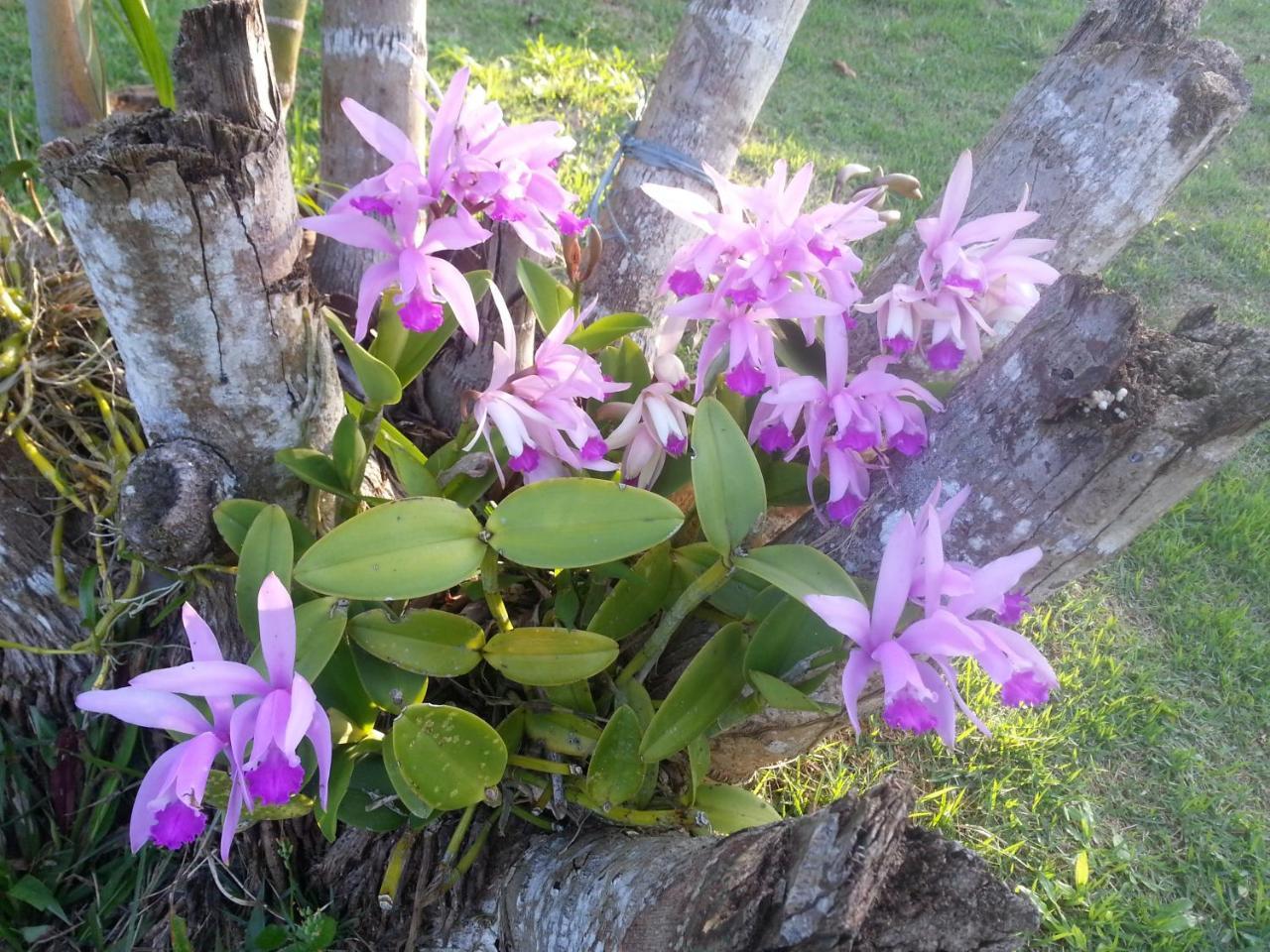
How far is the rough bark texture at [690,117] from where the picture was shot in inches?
58.4

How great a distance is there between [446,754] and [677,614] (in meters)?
0.29

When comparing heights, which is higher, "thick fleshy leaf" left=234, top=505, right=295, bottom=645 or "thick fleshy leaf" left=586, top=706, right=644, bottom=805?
"thick fleshy leaf" left=234, top=505, right=295, bottom=645

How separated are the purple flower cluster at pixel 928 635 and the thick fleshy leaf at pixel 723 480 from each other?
0.16 meters

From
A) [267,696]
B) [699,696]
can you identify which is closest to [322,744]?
[267,696]

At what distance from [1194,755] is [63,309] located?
215cm

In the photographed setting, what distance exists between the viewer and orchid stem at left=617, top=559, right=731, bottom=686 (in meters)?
0.97

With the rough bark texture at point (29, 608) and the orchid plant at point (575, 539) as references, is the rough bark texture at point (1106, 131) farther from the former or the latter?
the rough bark texture at point (29, 608)

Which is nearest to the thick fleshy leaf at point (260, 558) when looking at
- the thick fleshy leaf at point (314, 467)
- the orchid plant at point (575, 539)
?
the orchid plant at point (575, 539)

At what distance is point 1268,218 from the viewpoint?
324 centimetres

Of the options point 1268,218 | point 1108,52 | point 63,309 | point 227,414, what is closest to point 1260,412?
point 1108,52

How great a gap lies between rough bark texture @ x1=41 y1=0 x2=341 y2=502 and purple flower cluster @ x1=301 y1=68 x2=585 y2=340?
9 centimetres

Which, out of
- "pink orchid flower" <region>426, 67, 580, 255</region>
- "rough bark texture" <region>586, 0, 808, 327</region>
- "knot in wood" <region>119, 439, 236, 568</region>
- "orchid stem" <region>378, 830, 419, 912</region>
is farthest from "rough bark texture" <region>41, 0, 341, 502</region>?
"rough bark texture" <region>586, 0, 808, 327</region>

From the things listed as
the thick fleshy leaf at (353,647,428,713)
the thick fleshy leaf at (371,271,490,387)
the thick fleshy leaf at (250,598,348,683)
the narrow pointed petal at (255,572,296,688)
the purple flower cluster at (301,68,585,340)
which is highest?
the purple flower cluster at (301,68,585,340)

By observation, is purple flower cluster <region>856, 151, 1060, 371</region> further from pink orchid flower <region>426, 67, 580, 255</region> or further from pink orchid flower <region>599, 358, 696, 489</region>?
pink orchid flower <region>426, 67, 580, 255</region>
